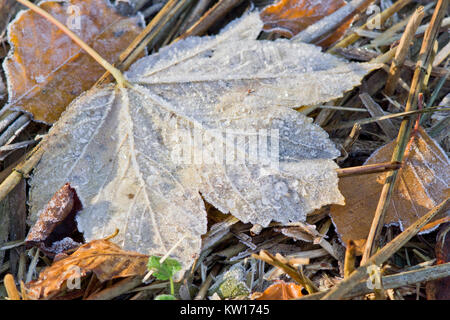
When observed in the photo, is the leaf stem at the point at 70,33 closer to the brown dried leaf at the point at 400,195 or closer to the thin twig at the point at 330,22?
the thin twig at the point at 330,22

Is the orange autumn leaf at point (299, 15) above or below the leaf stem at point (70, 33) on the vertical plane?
below

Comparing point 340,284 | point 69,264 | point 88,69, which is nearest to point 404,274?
point 340,284

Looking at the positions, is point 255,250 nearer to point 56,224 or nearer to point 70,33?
point 56,224

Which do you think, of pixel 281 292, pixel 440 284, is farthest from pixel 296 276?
pixel 440 284

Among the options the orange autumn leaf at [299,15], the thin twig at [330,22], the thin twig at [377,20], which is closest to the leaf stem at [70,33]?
the orange autumn leaf at [299,15]

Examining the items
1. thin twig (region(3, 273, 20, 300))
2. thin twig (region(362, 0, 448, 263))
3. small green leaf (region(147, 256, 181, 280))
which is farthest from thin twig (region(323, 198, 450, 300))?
thin twig (region(3, 273, 20, 300))

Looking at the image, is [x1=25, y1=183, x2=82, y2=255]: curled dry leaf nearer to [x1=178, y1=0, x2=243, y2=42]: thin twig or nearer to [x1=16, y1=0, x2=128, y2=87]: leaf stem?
[x1=16, y1=0, x2=128, y2=87]: leaf stem
